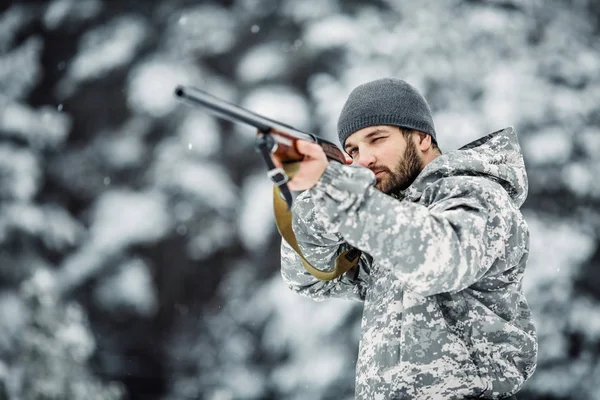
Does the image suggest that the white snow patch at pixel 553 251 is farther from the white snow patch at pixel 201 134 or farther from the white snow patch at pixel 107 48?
the white snow patch at pixel 107 48

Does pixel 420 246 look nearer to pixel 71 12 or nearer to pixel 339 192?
pixel 339 192

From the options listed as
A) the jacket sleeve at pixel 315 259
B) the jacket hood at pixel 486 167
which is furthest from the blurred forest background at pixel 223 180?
the jacket hood at pixel 486 167

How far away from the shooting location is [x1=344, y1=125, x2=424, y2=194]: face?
112 cm

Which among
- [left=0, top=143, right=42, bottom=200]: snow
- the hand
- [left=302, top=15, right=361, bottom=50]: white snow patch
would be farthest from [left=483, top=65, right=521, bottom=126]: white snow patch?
[left=0, top=143, right=42, bottom=200]: snow

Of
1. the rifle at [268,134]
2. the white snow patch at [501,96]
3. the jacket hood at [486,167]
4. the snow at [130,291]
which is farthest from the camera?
the snow at [130,291]

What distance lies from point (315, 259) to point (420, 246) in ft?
1.11

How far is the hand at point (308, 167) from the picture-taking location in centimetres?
86

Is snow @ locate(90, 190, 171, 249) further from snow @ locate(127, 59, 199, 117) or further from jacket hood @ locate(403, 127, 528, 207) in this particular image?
jacket hood @ locate(403, 127, 528, 207)

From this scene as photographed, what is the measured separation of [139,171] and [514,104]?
→ 155 cm

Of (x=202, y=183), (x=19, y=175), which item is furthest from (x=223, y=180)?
(x=19, y=175)

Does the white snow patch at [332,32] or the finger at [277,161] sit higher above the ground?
the finger at [277,161]

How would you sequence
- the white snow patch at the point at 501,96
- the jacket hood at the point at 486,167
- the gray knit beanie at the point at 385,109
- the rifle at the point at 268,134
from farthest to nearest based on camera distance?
the white snow patch at the point at 501,96 < the gray knit beanie at the point at 385,109 < the jacket hood at the point at 486,167 < the rifle at the point at 268,134

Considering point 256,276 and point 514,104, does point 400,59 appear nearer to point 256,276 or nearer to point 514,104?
point 514,104

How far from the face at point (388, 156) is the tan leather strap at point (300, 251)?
0.15m
